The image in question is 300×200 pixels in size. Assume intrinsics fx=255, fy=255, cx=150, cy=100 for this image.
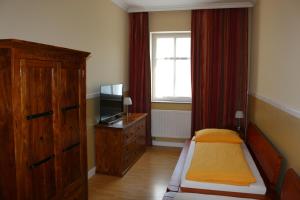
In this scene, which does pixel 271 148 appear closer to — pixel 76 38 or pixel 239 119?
pixel 239 119

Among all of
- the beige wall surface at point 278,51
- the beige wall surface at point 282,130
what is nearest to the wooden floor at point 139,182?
the beige wall surface at point 282,130

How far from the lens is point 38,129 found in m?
1.90

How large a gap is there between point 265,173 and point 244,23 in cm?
294

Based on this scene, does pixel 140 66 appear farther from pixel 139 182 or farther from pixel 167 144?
pixel 139 182

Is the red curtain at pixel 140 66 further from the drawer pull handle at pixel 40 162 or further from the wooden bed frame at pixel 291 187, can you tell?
the wooden bed frame at pixel 291 187

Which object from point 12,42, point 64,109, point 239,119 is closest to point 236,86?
point 239,119

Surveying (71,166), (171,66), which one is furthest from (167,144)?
(71,166)

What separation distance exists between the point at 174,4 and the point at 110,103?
2254 mm

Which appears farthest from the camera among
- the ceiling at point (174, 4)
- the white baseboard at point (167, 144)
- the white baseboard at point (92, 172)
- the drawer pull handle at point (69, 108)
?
the white baseboard at point (167, 144)

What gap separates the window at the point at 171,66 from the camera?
5160 millimetres

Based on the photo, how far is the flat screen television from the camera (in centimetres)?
378

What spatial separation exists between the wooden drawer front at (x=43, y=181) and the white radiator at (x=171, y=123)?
131 inches

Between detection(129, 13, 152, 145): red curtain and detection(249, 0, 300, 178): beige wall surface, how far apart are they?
204 cm

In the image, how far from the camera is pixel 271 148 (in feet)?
9.02
